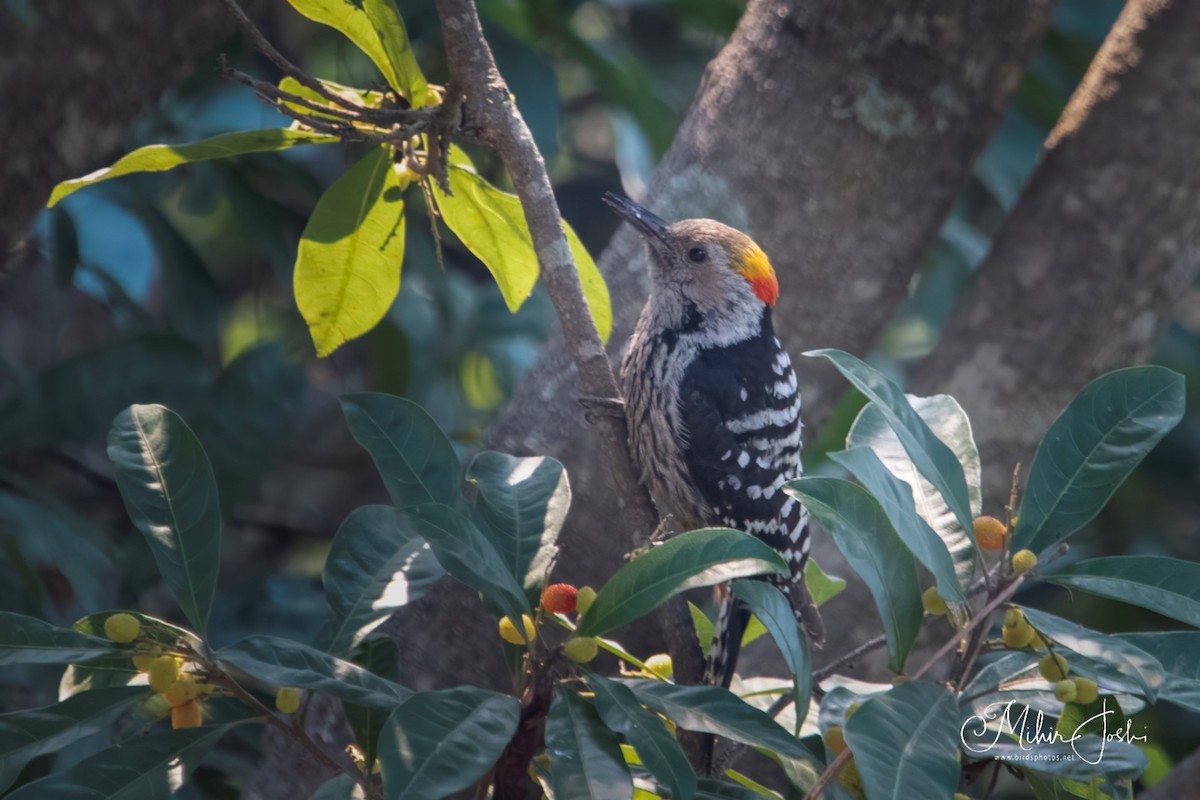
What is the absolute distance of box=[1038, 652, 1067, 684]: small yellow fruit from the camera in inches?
61.7

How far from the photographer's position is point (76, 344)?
189 inches

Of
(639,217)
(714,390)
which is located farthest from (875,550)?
(639,217)

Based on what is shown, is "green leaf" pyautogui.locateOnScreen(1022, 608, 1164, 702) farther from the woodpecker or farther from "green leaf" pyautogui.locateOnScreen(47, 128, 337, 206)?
"green leaf" pyautogui.locateOnScreen(47, 128, 337, 206)

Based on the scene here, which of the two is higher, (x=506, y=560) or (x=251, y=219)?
(x=506, y=560)

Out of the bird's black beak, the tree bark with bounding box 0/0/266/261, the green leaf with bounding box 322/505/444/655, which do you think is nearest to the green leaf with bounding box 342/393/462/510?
the green leaf with bounding box 322/505/444/655

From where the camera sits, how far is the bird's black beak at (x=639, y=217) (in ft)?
9.43

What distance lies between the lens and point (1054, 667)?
157cm

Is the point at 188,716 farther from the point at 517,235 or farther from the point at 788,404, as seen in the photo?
the point at 788,404

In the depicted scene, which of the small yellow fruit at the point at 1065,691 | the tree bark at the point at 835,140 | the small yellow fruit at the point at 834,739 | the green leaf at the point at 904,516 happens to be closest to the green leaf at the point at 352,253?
the tree bark at the point at 835,140

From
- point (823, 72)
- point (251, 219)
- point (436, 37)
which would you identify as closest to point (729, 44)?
point (823, 72)

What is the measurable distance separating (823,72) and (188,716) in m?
2.27

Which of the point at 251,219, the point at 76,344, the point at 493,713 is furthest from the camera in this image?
the point at 76,344

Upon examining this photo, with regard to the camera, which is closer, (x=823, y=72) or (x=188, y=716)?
(x=188, y=716)

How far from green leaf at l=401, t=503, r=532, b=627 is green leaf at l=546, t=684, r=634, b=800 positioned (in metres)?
0.15
